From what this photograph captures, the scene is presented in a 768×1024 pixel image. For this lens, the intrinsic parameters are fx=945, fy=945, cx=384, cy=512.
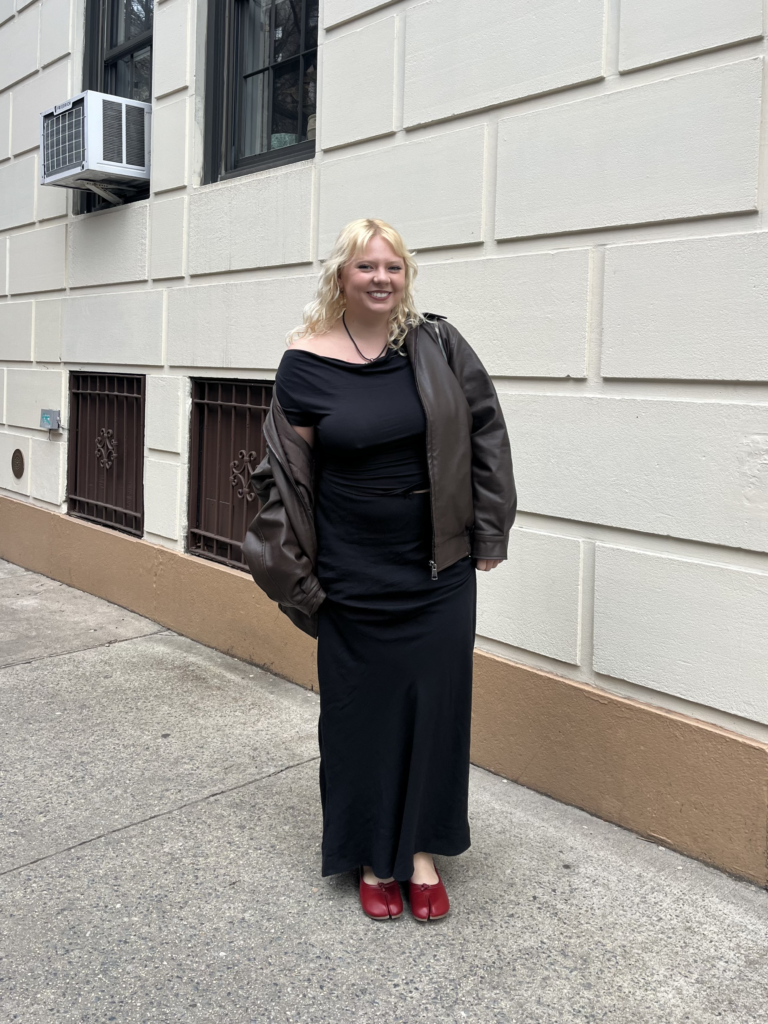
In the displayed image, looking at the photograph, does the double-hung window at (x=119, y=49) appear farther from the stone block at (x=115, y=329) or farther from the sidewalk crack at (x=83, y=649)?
the sidewalk crack at (x=83, y=649)

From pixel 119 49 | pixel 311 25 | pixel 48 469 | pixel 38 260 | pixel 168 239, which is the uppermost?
pixel 119 49

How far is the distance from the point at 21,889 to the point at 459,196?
322 cm

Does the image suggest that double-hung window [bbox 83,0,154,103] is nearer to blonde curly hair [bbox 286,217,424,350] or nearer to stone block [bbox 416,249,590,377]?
stone block [bbox 416,249,590,377]

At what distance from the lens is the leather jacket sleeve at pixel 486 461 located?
2.97 metres

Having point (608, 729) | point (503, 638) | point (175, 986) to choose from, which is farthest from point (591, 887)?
point (175, 986)

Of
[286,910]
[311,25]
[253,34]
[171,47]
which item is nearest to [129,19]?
[171,47]

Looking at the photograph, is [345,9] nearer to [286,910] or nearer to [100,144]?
[100,144]

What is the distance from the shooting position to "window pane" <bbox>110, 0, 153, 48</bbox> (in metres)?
6.72

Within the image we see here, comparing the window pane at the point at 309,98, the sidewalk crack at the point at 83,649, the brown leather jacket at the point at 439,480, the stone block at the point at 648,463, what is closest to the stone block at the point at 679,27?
the stone block at the point at 648,463

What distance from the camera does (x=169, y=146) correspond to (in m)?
6.09

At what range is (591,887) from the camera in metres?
3.20

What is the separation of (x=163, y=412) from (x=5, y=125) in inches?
142

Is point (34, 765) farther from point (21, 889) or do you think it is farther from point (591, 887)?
point (591, 887)

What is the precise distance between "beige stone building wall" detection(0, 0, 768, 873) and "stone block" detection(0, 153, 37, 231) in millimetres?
3112
